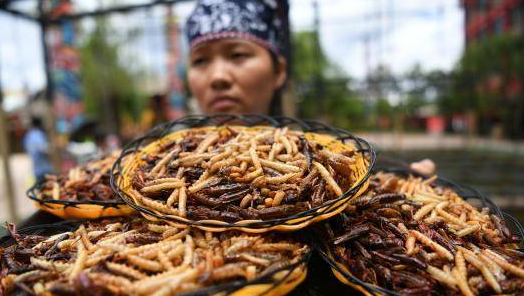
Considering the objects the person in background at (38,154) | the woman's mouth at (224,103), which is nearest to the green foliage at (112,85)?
the person in background at (38,154)

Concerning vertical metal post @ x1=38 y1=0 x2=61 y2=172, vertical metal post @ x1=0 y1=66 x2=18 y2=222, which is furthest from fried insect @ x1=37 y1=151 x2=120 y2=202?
vertical metal post @ x1=38 y1=0 x2=61 y2=172

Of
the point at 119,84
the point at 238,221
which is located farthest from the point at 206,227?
the point at 119,84

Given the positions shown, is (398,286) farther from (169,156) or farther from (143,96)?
(143,96)

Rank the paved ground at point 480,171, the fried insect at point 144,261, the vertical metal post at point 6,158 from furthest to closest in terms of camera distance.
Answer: the paved ground at point 480,171 → the vertical metal post at point 6,158 → the fried insect at point 144,261

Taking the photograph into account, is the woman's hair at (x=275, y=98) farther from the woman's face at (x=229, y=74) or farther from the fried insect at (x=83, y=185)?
the fried insect at (x=83, y=185)

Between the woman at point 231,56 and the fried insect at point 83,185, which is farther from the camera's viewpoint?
the woman at point 231,56

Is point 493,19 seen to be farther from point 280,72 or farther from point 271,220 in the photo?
point 271,220

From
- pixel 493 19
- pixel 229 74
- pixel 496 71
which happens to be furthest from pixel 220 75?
pixel 493 19
